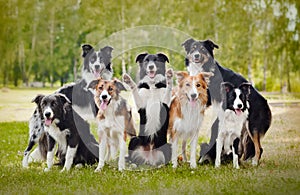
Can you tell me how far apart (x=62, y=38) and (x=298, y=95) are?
2.71 metres

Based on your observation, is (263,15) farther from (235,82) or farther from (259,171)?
(259,171)

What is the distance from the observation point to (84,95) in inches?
154

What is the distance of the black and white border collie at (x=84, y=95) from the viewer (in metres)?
3.86

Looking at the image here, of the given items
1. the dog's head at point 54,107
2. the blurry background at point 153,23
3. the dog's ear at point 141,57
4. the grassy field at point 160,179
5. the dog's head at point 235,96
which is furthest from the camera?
the blurry background at point 153,23

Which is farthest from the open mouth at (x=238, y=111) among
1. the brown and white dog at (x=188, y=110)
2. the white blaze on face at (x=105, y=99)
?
the white blaze on face at (x=105, y=99)

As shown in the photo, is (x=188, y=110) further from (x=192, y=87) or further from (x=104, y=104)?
(x=104, y=104)

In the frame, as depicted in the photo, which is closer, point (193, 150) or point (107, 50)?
point (193, 150)

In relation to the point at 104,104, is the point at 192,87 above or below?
above

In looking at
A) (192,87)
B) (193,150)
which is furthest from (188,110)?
(193,150)

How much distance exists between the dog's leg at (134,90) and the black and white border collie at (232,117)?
26.4 inches

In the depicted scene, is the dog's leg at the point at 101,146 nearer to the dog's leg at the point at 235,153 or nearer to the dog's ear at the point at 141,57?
the dog's ear at the point at 141,57

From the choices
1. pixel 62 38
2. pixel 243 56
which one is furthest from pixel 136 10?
pixel 243 56

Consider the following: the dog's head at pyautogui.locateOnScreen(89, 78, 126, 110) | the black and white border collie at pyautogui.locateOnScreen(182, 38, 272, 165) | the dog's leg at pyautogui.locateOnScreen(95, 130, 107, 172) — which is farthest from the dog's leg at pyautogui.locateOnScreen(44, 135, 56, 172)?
the black and white border collie at pyautogui.locateOnScreen(182, 38, 272, 165)

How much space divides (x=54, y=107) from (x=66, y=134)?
9.9 inches
